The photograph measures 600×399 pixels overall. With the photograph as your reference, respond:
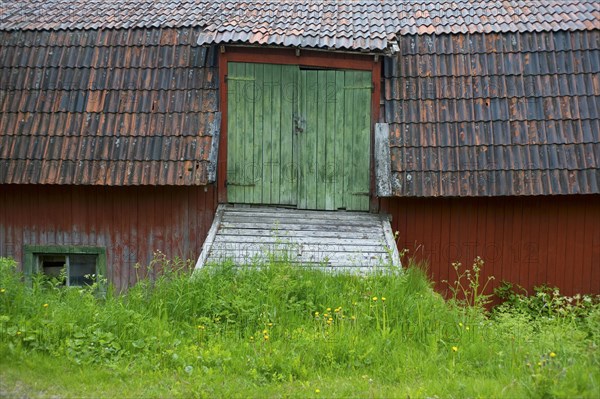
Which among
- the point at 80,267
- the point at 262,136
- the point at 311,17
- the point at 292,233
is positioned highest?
the point at 311,17

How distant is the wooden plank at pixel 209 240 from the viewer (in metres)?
8.60

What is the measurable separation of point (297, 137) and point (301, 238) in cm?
183

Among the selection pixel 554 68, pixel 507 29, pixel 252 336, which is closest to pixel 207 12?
pixel 507 29

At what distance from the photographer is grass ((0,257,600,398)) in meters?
5.93

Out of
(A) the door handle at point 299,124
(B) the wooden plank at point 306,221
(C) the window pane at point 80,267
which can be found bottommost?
(C) the window pane at point 80,267

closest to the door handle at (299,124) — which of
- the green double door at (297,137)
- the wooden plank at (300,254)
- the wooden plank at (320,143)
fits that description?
the green double door at (297,137)

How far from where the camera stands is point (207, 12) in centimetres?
1112

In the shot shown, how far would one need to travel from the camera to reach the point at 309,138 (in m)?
10.4

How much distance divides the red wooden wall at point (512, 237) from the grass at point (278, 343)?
227 centimetres

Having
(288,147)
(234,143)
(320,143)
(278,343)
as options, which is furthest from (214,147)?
(278,343)

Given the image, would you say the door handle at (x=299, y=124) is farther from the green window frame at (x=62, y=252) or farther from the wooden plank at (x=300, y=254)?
the green window frame at (x=62, y=252)

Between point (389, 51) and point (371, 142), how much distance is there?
1.39 metres

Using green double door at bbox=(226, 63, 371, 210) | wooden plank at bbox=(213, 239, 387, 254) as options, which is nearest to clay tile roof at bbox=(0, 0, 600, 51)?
green double door at bbox=(226, 63, 371, 210)

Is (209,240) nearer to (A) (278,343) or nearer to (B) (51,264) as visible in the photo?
(A) (278,343)
